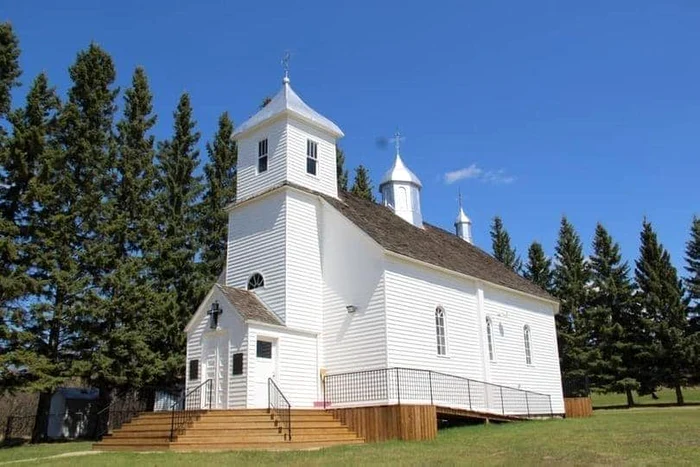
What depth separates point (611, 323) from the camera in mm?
44125

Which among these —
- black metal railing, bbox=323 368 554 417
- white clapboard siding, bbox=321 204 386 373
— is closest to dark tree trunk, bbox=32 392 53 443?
white clapboard siding, bbox=321 204 386 373

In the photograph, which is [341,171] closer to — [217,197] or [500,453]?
[217,197]

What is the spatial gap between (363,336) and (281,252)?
3956mm

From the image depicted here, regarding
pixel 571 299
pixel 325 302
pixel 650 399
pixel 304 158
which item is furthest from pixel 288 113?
pixel 650 399

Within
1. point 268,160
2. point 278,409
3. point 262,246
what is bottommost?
point 278,409

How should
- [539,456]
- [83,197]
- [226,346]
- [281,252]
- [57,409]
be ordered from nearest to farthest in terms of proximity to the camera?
[539,456] → [226,346] → [281,252] → [83,197] → [57,409]

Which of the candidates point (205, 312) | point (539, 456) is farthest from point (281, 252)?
point (539, 456)

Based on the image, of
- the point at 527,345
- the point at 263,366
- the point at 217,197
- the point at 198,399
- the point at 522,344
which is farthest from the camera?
the point at 217,197

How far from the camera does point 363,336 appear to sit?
20.0 meters

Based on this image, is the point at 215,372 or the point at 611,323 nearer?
the point at 215,372

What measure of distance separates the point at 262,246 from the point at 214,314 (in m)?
3.21

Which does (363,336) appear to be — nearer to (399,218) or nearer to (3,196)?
(399,218)

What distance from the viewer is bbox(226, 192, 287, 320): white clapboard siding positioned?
2078 centimetres

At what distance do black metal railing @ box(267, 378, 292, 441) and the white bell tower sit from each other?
497 inches
